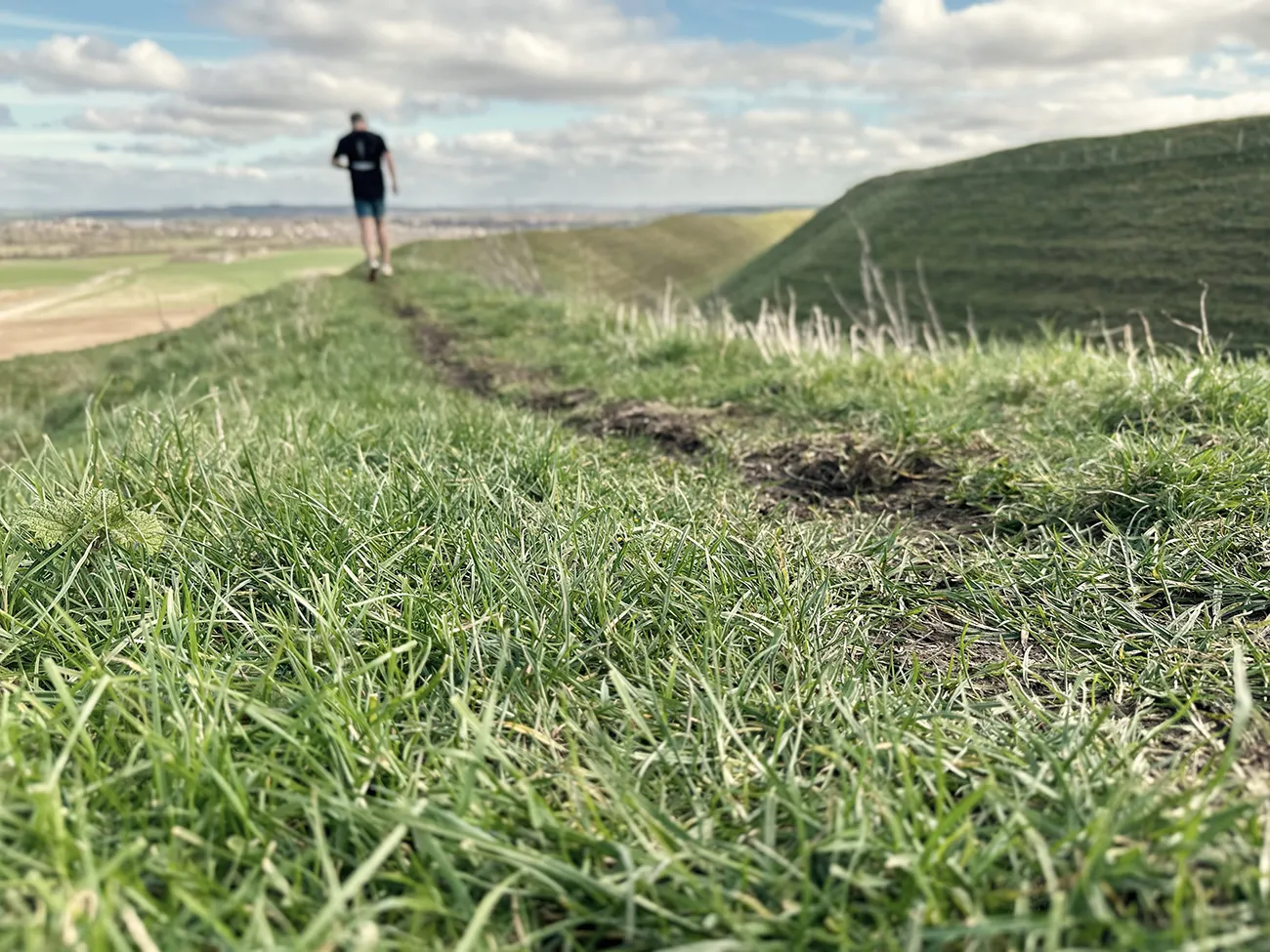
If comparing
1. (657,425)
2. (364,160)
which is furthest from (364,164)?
(657,425)

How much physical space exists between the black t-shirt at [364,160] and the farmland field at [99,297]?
526cm

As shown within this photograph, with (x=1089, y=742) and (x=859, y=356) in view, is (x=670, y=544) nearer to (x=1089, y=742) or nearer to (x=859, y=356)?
(x=1089, y=742)

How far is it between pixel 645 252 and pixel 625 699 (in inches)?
3111

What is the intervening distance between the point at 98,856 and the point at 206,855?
157 mm

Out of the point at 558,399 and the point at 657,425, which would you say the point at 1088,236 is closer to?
the point at 558,399

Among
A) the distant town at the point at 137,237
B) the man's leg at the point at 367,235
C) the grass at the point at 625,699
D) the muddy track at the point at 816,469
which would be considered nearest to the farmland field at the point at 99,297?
Answer: the distant town at the point at 137,237

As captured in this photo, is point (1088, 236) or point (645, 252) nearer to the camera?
point (1088, 236)

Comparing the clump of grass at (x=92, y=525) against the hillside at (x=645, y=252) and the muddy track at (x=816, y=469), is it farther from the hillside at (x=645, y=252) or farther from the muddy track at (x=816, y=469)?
the hillside at (x=645, y=252)

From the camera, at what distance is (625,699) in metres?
1.53

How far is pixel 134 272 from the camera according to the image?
9.31 meters

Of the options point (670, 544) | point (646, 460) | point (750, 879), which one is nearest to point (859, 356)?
point (646, 460)

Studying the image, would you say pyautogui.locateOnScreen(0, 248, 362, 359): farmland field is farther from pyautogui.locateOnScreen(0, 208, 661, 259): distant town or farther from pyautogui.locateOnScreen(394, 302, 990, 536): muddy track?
pyautogui.locateOnScreen(394, 302, 990, 536): muddy track

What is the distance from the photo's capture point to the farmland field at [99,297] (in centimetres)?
681

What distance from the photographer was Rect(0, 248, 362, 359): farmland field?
22.3 ft
